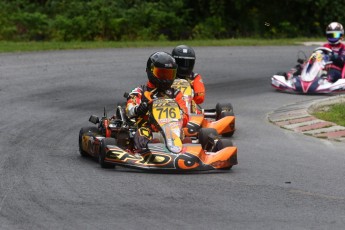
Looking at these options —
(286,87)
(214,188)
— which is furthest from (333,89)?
(214,188)

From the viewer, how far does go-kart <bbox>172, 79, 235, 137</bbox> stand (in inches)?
457

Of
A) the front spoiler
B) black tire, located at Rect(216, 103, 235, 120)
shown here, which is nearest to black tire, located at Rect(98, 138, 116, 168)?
black tire, located at Rect(216, 103, 235, 120)

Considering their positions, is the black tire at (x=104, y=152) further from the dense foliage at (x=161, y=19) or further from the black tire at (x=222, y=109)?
the dense foliage at (x=161, y=19)

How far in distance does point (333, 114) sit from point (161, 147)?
14.8ft

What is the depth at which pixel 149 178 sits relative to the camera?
8875 mm

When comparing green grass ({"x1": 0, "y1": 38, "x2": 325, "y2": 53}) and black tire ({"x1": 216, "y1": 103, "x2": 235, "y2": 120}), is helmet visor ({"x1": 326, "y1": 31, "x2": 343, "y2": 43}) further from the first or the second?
green grass ({"x1": 0, "y1": 38, "x2": 325, "y2": 53})

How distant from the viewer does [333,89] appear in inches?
655

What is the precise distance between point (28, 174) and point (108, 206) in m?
1.69

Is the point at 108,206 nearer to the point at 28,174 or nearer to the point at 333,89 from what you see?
the point at 28,174

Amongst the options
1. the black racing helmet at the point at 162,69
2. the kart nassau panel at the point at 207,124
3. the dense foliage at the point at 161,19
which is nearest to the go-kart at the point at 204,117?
the kart nassau panel at the point at 207,124

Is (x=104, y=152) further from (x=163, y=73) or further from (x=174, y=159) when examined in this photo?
(x=163, y=73)

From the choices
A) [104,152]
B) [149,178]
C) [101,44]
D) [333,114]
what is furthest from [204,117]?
[101,44]

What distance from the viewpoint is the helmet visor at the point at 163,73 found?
10172mm

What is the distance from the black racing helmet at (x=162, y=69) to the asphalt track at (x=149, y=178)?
1.11 metres
